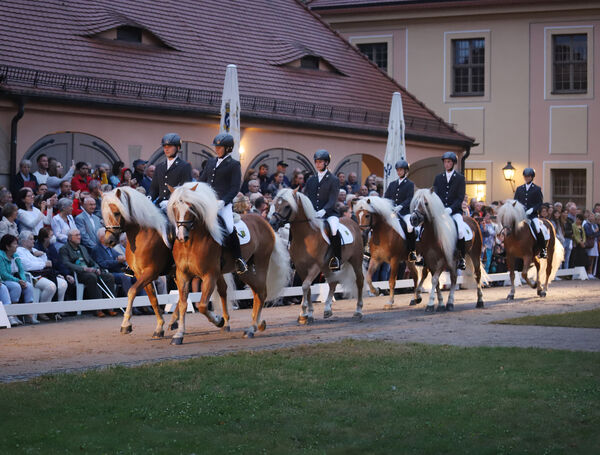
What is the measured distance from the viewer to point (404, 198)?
62.0 ft

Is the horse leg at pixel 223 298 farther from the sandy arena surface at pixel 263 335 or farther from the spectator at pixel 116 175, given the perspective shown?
the spectator at pixel 116 175

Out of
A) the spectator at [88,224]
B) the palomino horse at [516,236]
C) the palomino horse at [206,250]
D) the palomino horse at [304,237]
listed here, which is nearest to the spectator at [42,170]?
the spectator at [88,224]

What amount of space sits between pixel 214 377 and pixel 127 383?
902 mm

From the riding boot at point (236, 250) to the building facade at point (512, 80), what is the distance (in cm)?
2751

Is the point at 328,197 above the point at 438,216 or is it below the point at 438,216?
above

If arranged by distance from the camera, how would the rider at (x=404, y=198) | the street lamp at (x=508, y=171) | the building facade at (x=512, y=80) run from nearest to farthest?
the rider at (x=404, y=198)
the street lamp at (x=508, y=171)
the building facade at (x=512, y=80)

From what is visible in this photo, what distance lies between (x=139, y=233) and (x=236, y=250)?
4.54 ft

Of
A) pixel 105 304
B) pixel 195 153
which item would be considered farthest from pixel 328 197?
pixel 195 153

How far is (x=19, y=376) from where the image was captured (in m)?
10.2

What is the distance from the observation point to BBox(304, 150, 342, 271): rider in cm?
1622

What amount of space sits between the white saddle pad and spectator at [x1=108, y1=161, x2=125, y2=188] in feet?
22.1

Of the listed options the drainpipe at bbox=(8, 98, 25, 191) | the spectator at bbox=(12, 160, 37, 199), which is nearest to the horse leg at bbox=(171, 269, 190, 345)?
the spectator at bbox=(12, 160, 37, 199)

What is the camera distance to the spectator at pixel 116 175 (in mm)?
20253

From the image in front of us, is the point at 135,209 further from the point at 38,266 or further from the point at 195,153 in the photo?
the point at 195,153
